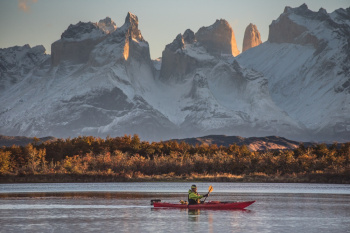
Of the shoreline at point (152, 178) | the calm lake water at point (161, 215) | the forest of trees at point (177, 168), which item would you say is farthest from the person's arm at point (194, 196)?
the forest of trees at point (177, 168)

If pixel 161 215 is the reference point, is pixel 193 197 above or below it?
above

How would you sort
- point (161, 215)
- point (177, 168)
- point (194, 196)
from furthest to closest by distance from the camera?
point (177, 168), point (194, 196), point (161, 215)

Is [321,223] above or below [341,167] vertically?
below

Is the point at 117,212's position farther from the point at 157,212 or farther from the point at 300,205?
the point at 300,205

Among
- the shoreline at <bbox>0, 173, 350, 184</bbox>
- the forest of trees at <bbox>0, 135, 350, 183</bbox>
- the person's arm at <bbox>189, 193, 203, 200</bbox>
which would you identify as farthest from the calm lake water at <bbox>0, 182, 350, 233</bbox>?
the forest of trees at <bbox>0, 135, 350, 183</bbox>

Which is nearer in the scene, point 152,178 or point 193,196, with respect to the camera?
point 193,196

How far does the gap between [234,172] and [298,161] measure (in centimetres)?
1282

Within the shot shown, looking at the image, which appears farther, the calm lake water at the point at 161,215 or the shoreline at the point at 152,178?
→ the shoreline at the point at 152,178

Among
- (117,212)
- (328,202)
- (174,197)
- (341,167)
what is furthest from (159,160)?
(117,212)

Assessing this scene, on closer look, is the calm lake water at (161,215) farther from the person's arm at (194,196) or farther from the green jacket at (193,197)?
the person's arm at (194,196)

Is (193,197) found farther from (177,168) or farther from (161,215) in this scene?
(177,168)

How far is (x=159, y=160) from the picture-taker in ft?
480

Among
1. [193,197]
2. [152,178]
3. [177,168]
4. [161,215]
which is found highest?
[177,168]

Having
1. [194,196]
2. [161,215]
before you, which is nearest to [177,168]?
[194,196]
